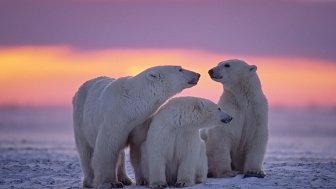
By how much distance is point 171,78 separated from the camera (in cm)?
922

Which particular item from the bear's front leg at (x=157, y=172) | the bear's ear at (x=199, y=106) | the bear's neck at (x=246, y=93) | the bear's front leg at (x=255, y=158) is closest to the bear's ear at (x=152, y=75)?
the bear's ear at (x=199, y=106)

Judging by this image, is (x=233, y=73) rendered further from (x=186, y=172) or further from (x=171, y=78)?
(x=186, y=172)

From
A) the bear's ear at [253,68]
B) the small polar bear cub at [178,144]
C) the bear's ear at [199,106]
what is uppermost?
the bear's ear at [253,68]

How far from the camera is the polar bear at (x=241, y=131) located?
9.70 meters

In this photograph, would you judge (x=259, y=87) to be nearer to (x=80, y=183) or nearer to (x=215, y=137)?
(x=215, y=137)

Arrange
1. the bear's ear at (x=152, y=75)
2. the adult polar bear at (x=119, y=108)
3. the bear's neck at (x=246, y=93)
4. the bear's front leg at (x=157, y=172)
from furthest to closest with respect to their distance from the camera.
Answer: the bear's neck at (x=246, y=93)
the bear's ear at (x=152, y=75)
the adult polar bear at (x=119, y=108)
the bear's front leg at (x=157, y=172)

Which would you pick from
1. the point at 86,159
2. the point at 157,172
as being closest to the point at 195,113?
the point at 157,172

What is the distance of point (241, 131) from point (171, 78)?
4.45 ft

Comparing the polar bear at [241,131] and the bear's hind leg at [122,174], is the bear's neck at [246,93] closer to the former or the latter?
the polar bear at [241,131]

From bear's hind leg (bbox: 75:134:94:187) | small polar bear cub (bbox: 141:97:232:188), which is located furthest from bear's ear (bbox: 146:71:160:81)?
bear's hind leg (bbox: 75:134:94:187)

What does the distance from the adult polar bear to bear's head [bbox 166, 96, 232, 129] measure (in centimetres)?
18

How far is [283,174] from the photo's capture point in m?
9.96

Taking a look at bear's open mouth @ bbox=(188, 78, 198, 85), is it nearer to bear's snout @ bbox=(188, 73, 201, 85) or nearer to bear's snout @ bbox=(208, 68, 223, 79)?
bear's snout @ bbox=(188, 73, 201, 85)

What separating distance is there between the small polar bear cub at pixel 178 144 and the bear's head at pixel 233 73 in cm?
90
